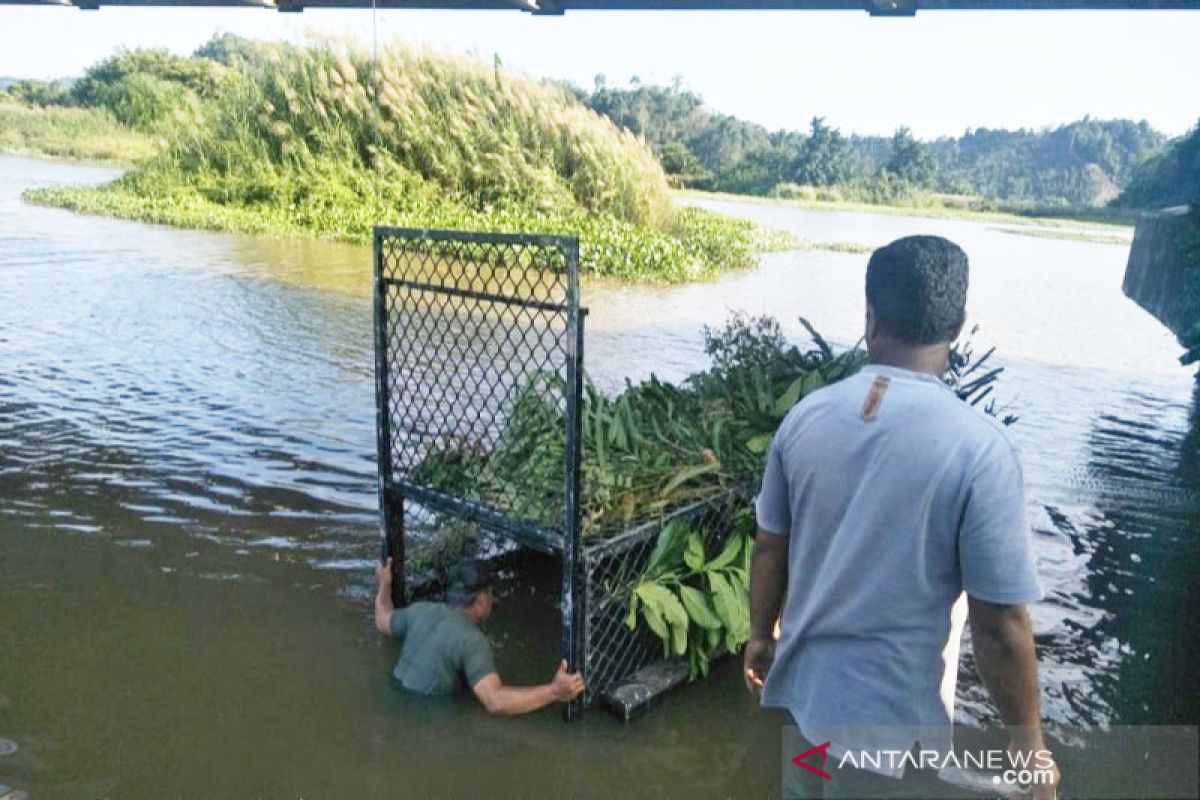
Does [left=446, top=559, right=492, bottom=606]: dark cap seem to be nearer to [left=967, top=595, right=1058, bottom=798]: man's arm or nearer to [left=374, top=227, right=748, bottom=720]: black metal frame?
[left=374, top=227, right=748, bottom=720]: black metal frame

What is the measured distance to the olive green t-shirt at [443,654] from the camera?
358 cm

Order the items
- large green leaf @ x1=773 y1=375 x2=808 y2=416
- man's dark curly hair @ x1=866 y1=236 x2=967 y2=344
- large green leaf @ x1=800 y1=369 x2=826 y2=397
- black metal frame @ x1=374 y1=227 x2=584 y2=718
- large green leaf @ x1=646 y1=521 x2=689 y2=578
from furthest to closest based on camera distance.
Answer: large green leaf @ x1=800 y1=369 x2=826 y2=397 → large green leaf @ x1=773 y1=375 x2=808 y2=416 → large green leaf @ x1=646 y1=521 x2=689 y2=578 → black metal frame @ x1=374 y1=227 x2=584 y2=718 → man's dark curly hair @ x1=866 y1=236 x2=967 y2=344

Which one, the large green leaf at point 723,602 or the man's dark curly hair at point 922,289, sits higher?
the man's dark curly hair at point 922,289

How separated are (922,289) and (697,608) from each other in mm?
2249

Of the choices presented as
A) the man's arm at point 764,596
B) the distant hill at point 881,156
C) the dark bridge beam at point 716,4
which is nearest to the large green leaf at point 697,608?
the man's arm at point 764,596

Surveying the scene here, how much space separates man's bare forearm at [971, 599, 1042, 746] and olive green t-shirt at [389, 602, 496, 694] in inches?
86.1

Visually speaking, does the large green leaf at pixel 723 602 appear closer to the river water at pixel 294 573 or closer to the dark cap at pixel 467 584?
the river water at pixel 294 573

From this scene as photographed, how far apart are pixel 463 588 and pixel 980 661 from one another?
2.34m

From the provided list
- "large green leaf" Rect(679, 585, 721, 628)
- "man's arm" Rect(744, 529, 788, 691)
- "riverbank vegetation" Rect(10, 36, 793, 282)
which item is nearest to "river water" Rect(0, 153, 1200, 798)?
"large green leaf" Rect(679, 585, 721, 628)

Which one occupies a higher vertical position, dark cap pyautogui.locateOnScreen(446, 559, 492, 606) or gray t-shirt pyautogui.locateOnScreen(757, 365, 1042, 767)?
gray t-shirt pyautogui.locateOnScreen(757, 365, 1042, 767)

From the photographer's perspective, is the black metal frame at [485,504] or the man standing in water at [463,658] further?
the man standing in water at [463,658]

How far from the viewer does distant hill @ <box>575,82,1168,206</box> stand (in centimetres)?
6312

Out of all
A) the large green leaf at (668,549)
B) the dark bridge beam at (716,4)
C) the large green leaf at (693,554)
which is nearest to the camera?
the large green leaf at (668,549)

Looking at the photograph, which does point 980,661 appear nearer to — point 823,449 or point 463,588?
point 823,449
